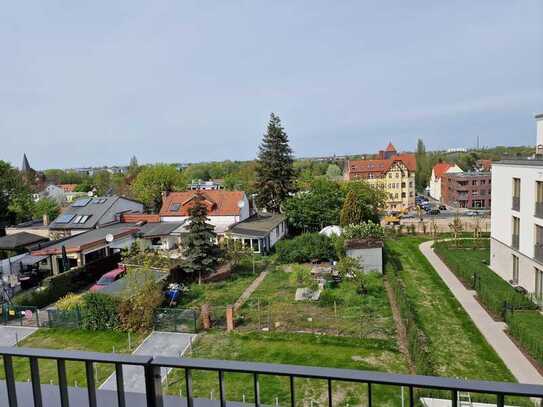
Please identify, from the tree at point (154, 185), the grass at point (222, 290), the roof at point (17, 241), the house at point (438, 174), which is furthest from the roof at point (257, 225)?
the house at point (438, 174)

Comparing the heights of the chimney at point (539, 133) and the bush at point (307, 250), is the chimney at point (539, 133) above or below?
above

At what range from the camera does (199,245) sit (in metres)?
22.3

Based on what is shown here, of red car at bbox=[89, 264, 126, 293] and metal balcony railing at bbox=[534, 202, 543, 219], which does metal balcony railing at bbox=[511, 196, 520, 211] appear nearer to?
metal balcony railing at bbox=[534, 202, 543, 219]

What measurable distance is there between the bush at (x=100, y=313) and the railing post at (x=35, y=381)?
13941mm

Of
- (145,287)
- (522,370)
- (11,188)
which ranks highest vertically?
(11,188)

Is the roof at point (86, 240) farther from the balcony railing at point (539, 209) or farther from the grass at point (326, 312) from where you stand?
the balcony railing at point (539, 209)

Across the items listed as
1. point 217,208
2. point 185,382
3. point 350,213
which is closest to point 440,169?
point 350,213

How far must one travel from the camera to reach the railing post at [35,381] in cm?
271

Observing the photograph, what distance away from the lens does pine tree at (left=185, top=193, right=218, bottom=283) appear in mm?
22141

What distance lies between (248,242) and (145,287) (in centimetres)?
1436

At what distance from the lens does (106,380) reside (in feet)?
36.6

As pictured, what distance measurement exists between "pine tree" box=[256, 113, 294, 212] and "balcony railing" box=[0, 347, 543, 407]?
125ft

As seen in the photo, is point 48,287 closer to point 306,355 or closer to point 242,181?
point 306,355

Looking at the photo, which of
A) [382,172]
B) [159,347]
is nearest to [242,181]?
[382,172]
